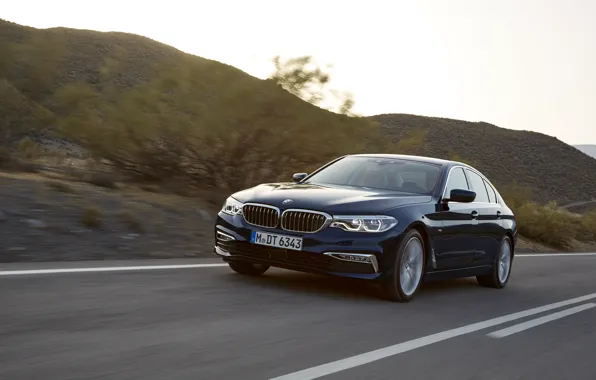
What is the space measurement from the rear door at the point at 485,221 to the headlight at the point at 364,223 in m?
2.26

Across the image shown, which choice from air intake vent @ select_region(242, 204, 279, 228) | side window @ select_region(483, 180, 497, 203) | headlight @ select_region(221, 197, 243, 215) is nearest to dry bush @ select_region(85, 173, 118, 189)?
headlight @ select_region(221, 197, 243, 215)

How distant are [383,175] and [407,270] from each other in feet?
4.49

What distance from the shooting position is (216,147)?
15883 mm

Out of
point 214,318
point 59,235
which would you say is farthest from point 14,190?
point 214,318

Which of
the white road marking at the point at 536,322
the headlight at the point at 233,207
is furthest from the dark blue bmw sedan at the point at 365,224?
the white road marking at the point at 536,322

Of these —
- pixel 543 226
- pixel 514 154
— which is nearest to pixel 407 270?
pixel 543 226

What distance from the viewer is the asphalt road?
5238 mm

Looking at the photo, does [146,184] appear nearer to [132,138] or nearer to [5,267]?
[132,138]

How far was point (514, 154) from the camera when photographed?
94.9 metres

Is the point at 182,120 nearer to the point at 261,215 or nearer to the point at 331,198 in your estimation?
the point at 261,215

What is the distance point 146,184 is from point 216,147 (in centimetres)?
144

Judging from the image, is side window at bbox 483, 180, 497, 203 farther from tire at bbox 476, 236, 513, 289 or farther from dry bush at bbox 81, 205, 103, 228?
dry bush at bbox 81, 205, 103, 228

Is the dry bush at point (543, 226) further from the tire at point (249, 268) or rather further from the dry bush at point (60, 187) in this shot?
the tire at point (249, 268)

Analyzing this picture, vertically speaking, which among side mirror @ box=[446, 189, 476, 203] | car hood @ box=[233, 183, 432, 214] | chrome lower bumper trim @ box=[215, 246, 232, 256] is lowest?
chrome lower bumper trim @ box=[215, 246, 232, 256]
